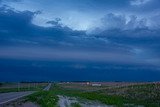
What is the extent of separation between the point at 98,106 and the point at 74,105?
452 centimetres

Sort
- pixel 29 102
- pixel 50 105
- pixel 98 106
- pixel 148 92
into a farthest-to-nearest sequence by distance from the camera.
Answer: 1. pixel 148 92
2. pixel 98 106
3. pixel 29 102
4. pixel 50 105

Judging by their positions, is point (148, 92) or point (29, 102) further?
point (148, 92)

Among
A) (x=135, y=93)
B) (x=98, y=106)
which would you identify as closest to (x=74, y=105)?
(x=98, y=106)

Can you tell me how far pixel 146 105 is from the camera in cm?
6209

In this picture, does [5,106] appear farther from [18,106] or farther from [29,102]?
[29,102]

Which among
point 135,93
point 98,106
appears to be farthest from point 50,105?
point 135,93

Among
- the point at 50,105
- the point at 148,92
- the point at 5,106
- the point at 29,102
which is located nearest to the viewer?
the point at 5,106

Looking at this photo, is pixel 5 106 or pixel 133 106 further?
pixel 133 106

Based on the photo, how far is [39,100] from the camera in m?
55.5

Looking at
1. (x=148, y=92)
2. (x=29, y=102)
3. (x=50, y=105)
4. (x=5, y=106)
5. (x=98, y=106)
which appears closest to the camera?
(x=5, y=106)

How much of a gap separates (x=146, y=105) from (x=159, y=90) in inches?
867

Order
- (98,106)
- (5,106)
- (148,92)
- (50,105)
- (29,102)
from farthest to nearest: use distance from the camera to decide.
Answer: (148,92) < (98,106) < (29,102) < (50,105) < (5,106)

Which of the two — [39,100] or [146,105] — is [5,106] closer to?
[39,100]

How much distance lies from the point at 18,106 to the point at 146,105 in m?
22.5
